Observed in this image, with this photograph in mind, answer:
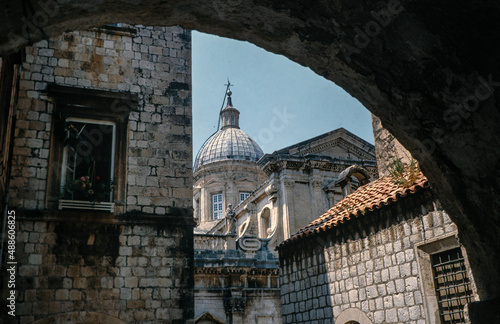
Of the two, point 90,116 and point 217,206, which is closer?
point 90,116

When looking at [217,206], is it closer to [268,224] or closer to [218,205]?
[218,205]

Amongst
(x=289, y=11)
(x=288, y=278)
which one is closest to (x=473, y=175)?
(x=289, y=11)

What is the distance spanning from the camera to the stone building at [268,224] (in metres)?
19.5

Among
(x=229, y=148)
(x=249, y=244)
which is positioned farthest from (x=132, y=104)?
(x=229, y=148)

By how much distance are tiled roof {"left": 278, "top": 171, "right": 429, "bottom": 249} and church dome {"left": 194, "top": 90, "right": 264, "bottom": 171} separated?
84.8ft

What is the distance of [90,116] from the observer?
9.75 m

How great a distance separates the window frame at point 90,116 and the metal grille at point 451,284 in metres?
5.81

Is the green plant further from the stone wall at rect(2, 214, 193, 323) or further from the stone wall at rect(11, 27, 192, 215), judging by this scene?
the stone wall at rect(2, 214, 193, 323)

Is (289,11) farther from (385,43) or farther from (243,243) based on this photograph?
(243,243)

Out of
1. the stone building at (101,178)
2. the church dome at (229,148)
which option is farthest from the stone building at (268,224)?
the church dome at (229,148)

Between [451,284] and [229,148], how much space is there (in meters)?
31.4

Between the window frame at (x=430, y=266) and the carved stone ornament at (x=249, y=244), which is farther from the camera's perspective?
the carved stone ornament at (x=249, y=244)

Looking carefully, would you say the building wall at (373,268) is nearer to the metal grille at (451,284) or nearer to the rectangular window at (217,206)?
the metal grille at (451,284)

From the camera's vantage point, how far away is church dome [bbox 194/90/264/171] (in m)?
37.5
